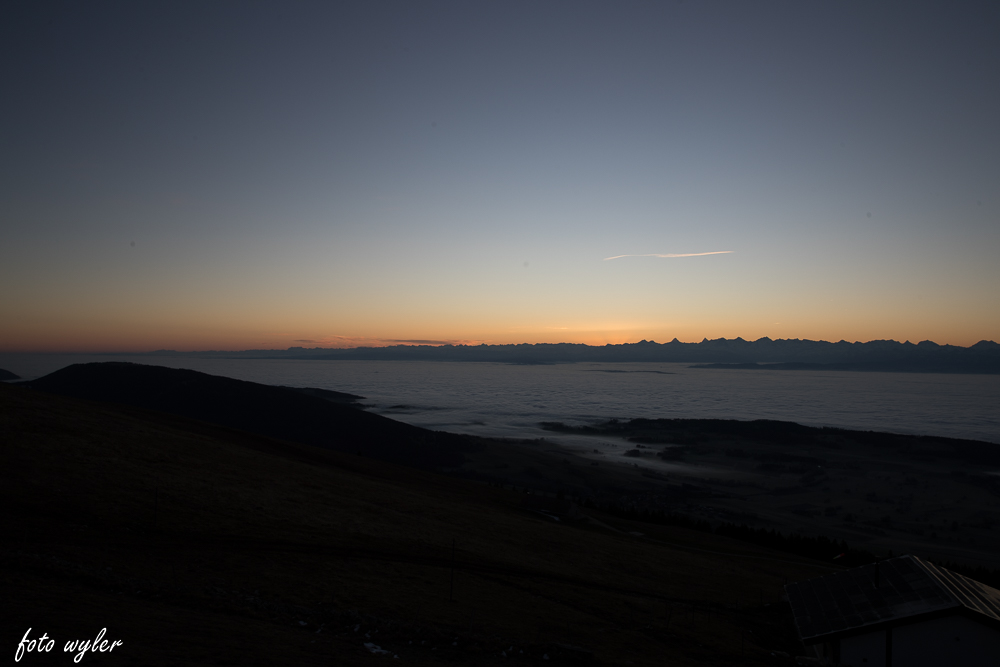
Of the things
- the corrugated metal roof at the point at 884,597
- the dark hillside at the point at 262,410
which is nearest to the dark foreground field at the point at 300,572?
the corrugated metal roof at the point at 884,597

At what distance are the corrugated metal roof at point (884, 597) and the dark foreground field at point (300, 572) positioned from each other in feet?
5.49

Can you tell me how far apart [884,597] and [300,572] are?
19.9 m

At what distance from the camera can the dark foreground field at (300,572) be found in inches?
455

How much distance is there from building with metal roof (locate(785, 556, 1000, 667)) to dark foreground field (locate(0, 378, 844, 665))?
1.88 meters

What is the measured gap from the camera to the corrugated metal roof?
16.3 metres

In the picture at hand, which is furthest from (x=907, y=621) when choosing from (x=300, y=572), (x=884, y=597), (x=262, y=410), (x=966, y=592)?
(x=262, y=410)

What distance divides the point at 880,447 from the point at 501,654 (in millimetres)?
112323

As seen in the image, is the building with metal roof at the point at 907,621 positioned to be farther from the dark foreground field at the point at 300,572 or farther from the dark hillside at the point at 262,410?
the dark hillside at the point at 262,410

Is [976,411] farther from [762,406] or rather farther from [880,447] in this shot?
[880,447]

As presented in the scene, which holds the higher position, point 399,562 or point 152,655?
point 152,655

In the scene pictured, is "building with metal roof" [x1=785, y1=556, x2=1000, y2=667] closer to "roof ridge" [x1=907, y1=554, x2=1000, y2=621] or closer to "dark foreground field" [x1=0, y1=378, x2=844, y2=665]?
"roof ridge" [x1=907, y1=554, x2=1000, y2=621]

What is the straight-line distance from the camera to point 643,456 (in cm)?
9206

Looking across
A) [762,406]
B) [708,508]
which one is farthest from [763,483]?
[762,406]

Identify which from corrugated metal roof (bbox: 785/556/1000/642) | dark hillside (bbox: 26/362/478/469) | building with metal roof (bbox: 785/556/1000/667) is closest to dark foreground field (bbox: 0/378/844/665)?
corrugated metal roof (bbox: 785/556/1000/642)
